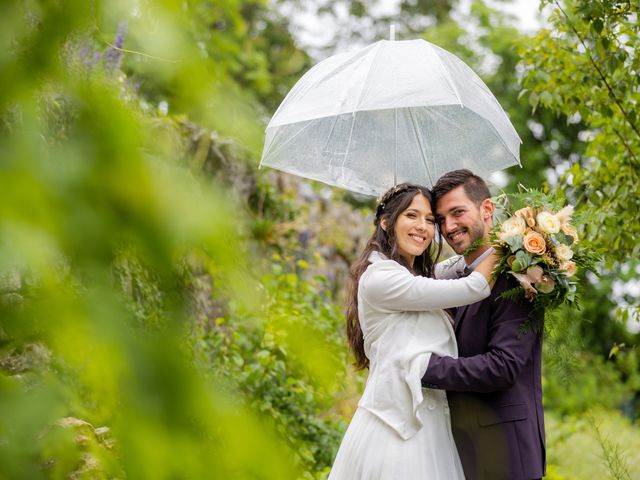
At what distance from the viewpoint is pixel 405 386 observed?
110 inches

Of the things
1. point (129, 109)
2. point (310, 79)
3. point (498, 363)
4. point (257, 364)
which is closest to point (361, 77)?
point (310, 79)

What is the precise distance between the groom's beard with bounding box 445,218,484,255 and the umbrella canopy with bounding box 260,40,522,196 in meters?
0.55

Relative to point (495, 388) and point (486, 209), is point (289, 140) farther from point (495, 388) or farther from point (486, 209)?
point (495, 388)

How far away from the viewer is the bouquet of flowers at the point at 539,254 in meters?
2.66

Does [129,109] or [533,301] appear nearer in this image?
[129,109]

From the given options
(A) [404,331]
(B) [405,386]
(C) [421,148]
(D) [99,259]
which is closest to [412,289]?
(A) [404,331]

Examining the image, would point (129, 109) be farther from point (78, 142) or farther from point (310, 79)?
point (310, 79)

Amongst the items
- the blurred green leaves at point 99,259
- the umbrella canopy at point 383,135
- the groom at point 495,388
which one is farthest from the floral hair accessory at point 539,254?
the blurred green leaves at point 99,259

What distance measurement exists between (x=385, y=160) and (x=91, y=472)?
3165 mm

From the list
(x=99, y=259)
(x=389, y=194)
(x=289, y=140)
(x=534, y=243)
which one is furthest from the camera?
(x=289, y=140)

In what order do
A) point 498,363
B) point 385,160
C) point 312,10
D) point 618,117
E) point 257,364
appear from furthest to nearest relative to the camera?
point 312,10, point 257,364, point 618,117, point 385,160, point 498,363

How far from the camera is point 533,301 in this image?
280 cm

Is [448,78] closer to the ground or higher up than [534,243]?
higher up

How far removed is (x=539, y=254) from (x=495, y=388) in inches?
18.8
